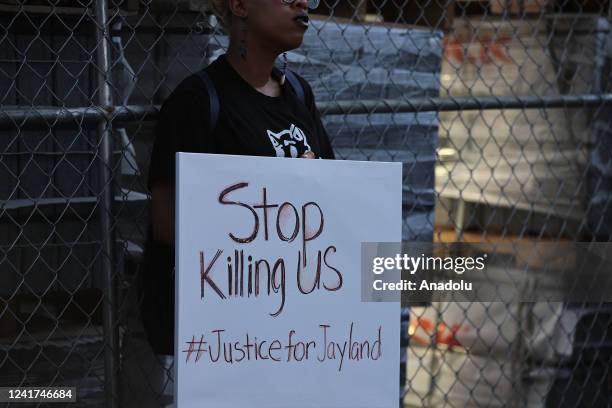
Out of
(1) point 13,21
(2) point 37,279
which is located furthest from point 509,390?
(1) point 13,21

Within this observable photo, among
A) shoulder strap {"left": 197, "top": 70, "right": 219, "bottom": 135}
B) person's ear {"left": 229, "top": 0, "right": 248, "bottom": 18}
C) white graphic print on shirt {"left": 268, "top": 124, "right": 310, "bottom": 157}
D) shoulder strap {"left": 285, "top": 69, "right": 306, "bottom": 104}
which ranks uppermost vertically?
person's ear {"left": 229, "top": 0, "right": 248, "bottom": 18}

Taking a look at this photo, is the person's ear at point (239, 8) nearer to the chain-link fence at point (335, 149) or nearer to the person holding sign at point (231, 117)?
the person holding sign at point (231, 117)

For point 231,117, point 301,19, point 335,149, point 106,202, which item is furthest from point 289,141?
point 335,149

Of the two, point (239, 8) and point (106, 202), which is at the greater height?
point (239, 8)

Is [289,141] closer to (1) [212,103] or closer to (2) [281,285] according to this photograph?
(1) [212,103]

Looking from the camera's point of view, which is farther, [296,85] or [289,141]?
[296,85]

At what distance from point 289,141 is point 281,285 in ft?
1.41

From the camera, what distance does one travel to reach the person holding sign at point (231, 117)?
111 inches

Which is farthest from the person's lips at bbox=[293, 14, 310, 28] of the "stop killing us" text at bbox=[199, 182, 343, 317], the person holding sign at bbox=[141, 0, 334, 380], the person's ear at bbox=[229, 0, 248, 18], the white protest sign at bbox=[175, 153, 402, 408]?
the "stop killing us" text at bbox=[199, 182, 343, 317]

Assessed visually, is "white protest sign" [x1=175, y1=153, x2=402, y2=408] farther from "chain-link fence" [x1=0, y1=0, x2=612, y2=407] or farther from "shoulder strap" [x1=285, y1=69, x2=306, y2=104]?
"chain-link fence" [x1=0, y1=0, x2=612, y2=407]

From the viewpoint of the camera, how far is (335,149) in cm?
380

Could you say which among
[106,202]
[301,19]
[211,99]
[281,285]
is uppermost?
[301,19]

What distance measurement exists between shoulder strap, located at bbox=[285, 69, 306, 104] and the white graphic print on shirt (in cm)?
19

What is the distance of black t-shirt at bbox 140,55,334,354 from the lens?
9.23ft
